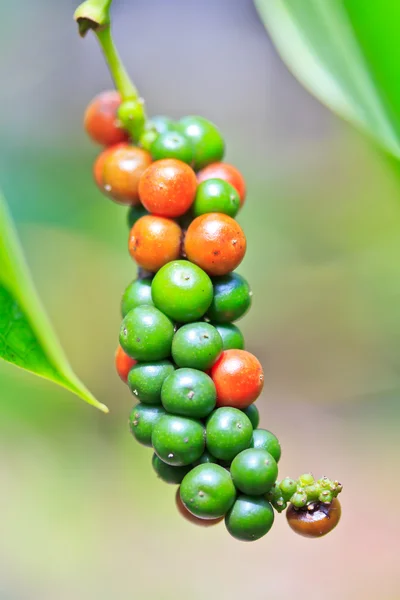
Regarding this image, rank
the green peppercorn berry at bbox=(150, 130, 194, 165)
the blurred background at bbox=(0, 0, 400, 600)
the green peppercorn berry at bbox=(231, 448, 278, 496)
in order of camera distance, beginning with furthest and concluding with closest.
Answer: the blurred background at bbox=(0, 0, 400, 600) → the green peppercorn berry at bbox=(150, 130, 194, 165) → the green peppercorn berry at bbox=(231, 448, 278, 496)

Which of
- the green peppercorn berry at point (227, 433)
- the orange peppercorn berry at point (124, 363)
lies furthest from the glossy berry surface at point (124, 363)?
the green peppercorn berry at point (227, 433)

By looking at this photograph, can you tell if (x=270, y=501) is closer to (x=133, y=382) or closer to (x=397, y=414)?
(x=133, y=382)

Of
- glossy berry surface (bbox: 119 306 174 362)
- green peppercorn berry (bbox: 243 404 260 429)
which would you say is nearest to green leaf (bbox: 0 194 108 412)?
glossy berry surface (bbox: 119 306 174 362)

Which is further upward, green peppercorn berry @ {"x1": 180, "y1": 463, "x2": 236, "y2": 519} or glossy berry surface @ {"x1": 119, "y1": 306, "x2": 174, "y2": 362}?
glossy berry surface @ {"x1": 119, "y1": 306, "x2": 174, "y2": 362}

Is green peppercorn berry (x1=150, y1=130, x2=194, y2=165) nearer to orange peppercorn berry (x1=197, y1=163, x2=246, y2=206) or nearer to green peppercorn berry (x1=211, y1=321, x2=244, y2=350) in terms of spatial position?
orange peppercorn berry (x1=197, y1=163, x2=246, y2=206)

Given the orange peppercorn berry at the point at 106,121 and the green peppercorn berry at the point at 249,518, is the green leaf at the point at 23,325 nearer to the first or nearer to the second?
the green peppercorn berry at the point at 249,518

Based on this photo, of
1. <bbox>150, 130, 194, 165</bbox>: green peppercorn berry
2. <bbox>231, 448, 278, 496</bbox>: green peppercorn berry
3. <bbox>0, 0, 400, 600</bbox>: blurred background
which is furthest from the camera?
<bbox>0, 0, 400, 600</bbox>: blurred background

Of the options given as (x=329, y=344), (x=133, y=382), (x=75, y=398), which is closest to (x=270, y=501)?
(x=133, y=382)

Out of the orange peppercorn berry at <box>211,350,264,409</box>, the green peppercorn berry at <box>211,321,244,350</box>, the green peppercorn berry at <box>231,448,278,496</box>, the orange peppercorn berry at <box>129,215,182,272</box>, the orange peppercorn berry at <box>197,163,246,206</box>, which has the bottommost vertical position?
the green peppercorn berry at <box>231,448,278,496</box>
